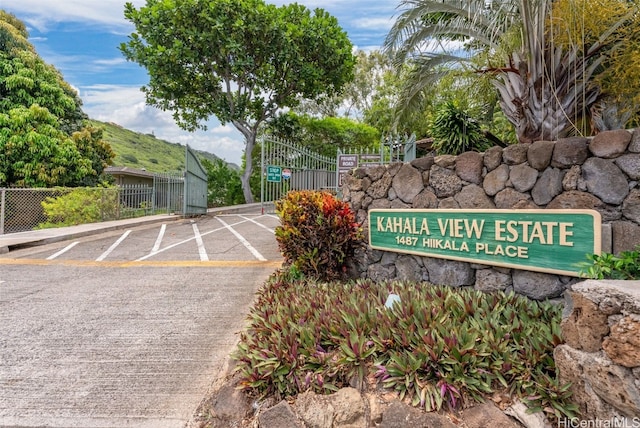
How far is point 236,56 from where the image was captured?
16.0 m

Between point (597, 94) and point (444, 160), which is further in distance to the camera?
point (597, 94)

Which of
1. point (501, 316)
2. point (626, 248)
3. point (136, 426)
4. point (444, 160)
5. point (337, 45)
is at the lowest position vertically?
point (136, 426)

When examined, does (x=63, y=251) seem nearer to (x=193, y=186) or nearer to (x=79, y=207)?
(x=79, y=207)

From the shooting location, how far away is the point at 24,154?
1354 cm

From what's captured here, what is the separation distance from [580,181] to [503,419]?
2.08 meters

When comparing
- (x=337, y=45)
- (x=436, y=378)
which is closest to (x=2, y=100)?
(x=337, y=45)

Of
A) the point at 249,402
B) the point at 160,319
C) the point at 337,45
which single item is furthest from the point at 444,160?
the point at 337,45

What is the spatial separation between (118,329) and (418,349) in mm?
3144

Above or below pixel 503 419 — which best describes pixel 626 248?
above

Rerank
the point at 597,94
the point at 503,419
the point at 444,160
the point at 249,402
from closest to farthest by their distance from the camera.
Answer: the point at 503,419 < the point at 249,402 < the point at 444,160 < the point at 597,94

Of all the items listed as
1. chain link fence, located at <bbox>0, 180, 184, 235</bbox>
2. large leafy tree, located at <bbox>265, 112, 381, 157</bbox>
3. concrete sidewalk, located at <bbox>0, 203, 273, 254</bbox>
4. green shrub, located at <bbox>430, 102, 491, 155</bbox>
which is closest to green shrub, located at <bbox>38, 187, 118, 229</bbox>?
chain link fence, located at <bbox>0, 180, 184, 235</bbox>

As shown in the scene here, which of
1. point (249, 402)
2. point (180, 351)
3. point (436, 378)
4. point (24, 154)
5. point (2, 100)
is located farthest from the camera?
point (2, 100)

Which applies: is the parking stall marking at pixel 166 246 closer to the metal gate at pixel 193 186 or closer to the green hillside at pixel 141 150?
the metal gate at pixel 193 186

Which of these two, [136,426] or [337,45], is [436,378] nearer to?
[136,426]
